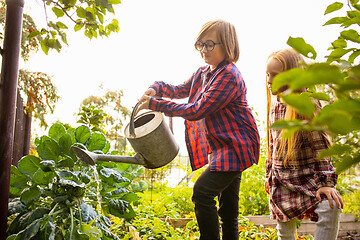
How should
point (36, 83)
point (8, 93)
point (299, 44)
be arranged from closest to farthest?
point (299, 44)
point (8, 93)
point (36, 83)

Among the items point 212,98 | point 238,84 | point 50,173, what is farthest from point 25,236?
point 238,84

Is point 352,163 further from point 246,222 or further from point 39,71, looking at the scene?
point 39,71

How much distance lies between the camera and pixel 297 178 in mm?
1532

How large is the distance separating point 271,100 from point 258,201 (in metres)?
1.56

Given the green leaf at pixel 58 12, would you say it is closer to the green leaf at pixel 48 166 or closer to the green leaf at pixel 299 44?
the green leaf at pixel 48 166

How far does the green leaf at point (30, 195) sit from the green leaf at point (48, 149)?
0.17m

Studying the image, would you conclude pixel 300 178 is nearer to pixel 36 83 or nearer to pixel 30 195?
pixel 30 195

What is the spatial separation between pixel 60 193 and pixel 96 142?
35 centimetres

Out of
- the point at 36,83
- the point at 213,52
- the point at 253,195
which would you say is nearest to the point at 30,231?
the point at 213,52

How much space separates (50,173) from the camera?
1.43m

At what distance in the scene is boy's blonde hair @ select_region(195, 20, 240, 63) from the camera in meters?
1.66

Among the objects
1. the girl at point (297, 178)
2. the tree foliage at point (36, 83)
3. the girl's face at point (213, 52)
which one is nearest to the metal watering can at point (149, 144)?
the girl's face at point (213, 52)

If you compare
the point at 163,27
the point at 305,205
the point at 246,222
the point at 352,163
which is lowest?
the point at 246,222

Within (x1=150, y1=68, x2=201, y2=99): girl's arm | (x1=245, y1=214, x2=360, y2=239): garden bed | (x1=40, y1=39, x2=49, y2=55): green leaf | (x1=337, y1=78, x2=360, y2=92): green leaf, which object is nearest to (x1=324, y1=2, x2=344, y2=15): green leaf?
(x1=337, y1=78, x2=360, y2=92): green leaf
